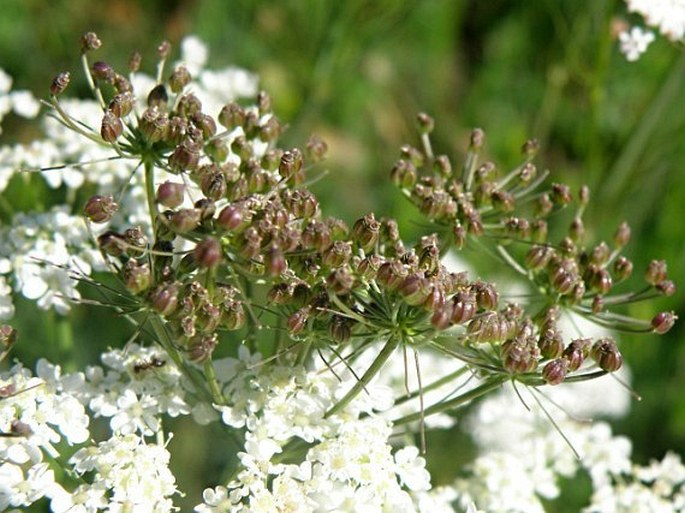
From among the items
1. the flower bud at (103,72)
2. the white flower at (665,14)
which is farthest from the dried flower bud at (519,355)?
the white flower at (665,14)

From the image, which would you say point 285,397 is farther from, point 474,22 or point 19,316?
point 474,22

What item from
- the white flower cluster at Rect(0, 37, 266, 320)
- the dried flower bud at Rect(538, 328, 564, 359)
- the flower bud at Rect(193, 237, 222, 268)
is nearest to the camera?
the flower bud at Rect(193, 237, 222, 268)

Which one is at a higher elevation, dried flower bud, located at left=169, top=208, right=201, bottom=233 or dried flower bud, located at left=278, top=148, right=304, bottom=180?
dried flower bud, located at left=278, top=148, right=304, bottom=180

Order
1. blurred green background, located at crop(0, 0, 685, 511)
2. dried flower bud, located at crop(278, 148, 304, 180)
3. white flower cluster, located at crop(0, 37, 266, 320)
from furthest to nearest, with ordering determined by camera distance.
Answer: blurred green background, located at crop(0, 0, 685, 511)
white flower cluster, located at crop(0, 37, 266, 320)
dried flower bud, located at crop(278, 148, 304, 180)

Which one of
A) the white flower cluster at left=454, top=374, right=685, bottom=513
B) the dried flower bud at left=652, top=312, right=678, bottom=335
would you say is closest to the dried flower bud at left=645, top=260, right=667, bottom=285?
the dried flower bud at left=652, top=312, right=678, bottom=335

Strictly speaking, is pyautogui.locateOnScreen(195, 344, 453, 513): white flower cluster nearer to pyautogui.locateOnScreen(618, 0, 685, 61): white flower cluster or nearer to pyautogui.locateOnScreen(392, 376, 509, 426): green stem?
pyautogui.locateOnScreen(392, 376, 509, 426): green stem

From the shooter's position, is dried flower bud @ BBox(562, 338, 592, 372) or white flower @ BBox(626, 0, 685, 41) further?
white flower @ BBox(626, 0, 685, 41)

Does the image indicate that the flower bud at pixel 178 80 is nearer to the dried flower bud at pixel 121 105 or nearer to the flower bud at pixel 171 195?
the dried flower bud at pixel 121 105

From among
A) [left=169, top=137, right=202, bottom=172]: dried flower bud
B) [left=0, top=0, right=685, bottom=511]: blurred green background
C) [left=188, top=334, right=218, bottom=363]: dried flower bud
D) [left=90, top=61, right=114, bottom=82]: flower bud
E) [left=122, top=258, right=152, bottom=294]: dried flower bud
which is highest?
[left=0, top=0, right=685, bottom=511]: blurred green background
